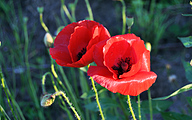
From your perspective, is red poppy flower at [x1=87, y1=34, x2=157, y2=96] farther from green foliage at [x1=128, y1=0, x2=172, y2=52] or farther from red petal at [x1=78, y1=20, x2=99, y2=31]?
green foliage at [x1=128, y1=0, x2=172, y2=52]

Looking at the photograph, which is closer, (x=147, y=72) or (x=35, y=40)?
(x=147, y=72)

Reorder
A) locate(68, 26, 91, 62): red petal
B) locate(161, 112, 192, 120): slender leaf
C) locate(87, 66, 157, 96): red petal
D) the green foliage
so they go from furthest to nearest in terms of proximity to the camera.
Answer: the green foliage, locate(161, 112, 192, 120): slender leaf, locate(68, 26, 91, 62): red petal, locate(87, 66, 157, 96): red petal

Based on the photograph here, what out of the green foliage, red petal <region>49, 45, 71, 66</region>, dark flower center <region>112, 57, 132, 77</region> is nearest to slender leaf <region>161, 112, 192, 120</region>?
dark flower center <region>112, 57, 132, 77</region>

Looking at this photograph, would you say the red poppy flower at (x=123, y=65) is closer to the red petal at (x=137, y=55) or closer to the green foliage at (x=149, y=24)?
the red petal at (x=137, y=55)

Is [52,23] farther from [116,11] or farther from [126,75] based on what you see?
[126,75]

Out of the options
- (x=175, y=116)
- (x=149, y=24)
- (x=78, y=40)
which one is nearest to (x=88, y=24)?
(x=78, y=40)

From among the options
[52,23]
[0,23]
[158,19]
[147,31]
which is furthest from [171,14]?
[0,23]

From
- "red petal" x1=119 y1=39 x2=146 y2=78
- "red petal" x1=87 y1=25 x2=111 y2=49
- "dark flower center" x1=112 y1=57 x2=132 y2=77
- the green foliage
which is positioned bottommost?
the green foliage
